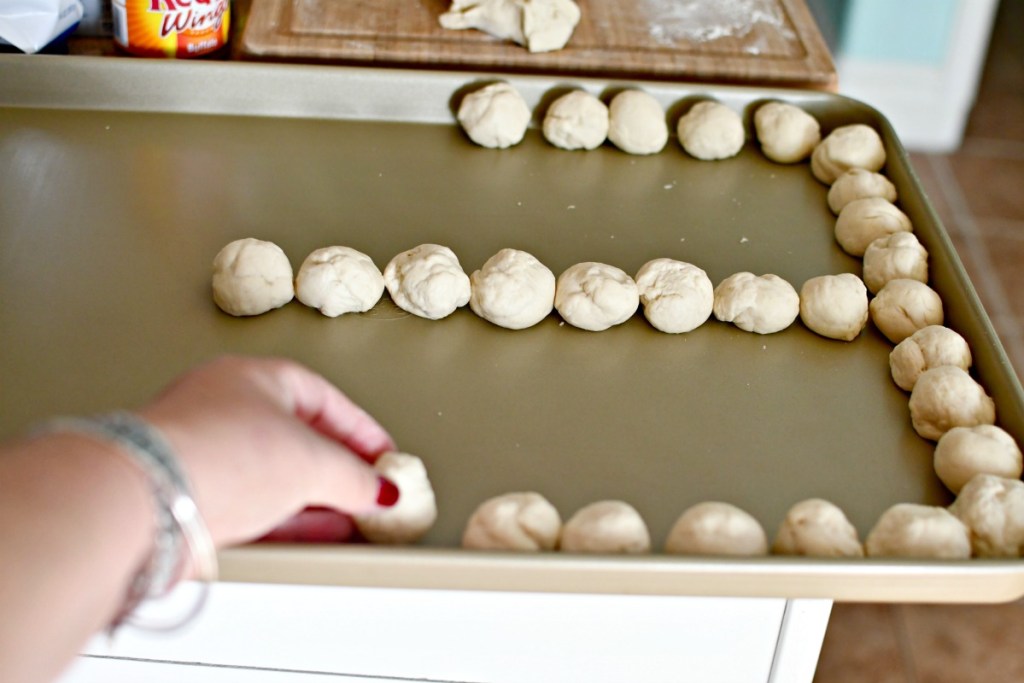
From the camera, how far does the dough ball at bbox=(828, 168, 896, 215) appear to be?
3.86 ft

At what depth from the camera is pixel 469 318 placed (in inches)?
41.6

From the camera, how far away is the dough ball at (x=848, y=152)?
4.00 ft

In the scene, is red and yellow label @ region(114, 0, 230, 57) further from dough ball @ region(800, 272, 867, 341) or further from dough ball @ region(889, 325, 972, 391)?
dough ball @ region(889, 325, 972, 391)

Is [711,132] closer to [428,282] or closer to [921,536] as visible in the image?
[428,282]

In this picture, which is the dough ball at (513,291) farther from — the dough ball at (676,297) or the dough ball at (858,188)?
the dough ball at (858,188)

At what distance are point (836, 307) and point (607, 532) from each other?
389 millimetres

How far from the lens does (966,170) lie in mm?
2734

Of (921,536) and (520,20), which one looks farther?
(520,20)

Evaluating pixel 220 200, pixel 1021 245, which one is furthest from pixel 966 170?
pixel 220 200

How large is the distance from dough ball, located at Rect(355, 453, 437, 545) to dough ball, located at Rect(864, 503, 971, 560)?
0.34 m

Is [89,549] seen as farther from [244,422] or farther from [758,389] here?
[758,389]

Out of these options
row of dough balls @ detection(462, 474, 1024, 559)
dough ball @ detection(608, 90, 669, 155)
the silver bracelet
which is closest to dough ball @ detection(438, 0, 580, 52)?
dough ball @ detection(608, 90, 669, 155)

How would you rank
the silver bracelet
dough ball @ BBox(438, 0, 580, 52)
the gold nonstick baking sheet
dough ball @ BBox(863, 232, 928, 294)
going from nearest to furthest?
Result: the silver bracelet → the gold nonstick baking sheet → dough ball @ BBox(863, 232, 928, 294) → dough ball @ BBox(438, 0, 580, 52)

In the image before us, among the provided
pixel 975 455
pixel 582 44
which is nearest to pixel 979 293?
pixel 582 44
